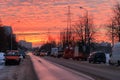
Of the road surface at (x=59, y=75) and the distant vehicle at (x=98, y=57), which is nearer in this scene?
the road surface at (x=59, y=75)

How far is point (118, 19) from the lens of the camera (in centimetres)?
7769

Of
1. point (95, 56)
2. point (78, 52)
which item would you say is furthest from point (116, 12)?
point (95, 56)

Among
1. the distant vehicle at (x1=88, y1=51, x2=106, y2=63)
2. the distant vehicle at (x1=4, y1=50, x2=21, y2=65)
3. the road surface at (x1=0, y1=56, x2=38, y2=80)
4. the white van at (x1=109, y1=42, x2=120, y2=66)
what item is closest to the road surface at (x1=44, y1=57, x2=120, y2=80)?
the white van at (x1=109, y1=42, x2=120, y2=66)

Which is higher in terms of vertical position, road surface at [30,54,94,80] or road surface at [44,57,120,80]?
road surface at [44,57,120,80]

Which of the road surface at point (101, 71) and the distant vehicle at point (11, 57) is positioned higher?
the distant vehicle at point (11, 57)

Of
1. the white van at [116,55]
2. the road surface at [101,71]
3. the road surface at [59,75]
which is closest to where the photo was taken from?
the road surface at [59,75]

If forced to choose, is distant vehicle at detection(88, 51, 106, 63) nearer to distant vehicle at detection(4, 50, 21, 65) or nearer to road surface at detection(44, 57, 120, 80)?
distant vehicle at detection(4, 50, 21, 65)

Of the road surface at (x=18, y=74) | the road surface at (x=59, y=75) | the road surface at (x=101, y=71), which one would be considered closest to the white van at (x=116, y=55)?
the road surface at (x=101, y=71)

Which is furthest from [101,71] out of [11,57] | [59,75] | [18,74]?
[11,57]

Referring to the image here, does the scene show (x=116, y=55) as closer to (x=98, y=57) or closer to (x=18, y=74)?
(x=98, y=57)

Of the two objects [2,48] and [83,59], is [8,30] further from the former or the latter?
[83,59]

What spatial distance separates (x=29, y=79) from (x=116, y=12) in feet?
190

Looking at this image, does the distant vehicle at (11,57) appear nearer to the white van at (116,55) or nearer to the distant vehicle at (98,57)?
the distant vehicle at (98,57)

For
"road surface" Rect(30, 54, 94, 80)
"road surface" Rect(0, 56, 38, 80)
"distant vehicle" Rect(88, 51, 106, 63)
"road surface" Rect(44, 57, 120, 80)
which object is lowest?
"road surface" Rect(0, 56, 38, 80)
